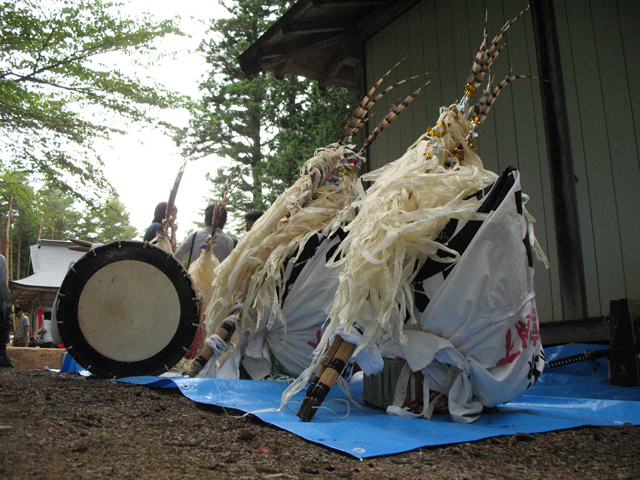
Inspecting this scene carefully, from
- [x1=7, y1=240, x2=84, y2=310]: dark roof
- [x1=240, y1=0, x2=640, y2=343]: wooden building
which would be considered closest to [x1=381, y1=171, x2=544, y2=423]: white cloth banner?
[x1=240, y1=0, x2=640, y2=343]: wooden building

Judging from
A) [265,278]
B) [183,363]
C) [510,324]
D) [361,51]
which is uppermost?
[361,51]

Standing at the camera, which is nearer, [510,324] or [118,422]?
[118,422]

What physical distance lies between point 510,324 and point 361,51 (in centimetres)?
503

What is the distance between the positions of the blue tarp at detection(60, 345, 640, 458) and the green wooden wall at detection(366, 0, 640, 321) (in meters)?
1.01

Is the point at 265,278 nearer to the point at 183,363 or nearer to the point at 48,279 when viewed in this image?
the point at 183,363

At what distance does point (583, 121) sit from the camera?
373 cm

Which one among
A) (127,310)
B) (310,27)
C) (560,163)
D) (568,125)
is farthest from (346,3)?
(127,310)

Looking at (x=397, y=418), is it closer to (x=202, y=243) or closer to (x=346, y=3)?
(x=202, y=243)

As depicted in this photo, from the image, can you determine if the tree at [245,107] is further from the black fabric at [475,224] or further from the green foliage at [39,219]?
the black fabric at [475,224]

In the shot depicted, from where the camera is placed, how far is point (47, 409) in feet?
5.94

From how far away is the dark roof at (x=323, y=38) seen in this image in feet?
18.1

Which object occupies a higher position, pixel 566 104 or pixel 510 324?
pixel 566 104

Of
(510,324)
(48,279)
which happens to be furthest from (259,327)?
(48,279)

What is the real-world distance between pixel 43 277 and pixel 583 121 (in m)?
17.5
